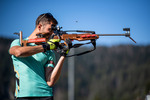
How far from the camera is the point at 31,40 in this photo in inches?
157

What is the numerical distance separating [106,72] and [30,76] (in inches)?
2224

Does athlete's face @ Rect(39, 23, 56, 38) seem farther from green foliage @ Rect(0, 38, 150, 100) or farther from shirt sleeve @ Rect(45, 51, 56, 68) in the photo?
green foliage @ Rect(0, 38, 150, 100)

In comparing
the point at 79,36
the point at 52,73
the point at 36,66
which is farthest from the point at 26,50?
the point at 79,36

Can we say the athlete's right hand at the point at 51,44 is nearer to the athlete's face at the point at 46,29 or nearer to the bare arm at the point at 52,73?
the athlete's face at the point at 46,29

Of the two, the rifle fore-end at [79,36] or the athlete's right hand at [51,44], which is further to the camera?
the rifle fore-end at [79,36]

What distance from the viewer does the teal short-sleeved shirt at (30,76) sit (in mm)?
3871

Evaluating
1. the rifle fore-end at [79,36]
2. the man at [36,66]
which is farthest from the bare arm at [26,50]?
the rifle fore-end at [79,36]

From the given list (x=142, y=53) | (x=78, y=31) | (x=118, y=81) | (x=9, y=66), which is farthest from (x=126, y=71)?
(x=78, y=31)

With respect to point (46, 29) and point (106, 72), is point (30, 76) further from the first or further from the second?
point (106, 72)

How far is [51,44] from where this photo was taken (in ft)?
12.7

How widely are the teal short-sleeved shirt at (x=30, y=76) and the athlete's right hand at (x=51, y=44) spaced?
0.29 m

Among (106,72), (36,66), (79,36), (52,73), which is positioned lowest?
(106,72)

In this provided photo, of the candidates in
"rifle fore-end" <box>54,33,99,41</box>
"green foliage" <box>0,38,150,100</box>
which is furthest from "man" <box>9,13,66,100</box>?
"green foliage" <box>0,38,150,100</box>

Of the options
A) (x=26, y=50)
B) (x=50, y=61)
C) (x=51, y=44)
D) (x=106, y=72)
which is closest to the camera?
(x=26, y=50)
